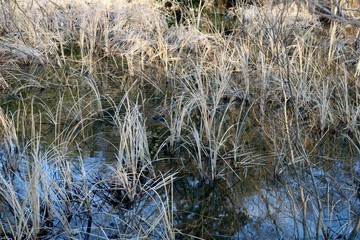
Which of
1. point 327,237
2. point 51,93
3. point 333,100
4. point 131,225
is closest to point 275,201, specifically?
point 327,237

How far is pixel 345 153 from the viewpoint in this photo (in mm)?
4055

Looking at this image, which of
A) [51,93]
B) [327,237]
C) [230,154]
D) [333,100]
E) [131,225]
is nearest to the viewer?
[327,237]

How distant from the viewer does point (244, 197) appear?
3.39 metres

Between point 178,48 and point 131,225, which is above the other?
point 178,48

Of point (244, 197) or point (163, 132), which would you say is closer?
point (244, 197)

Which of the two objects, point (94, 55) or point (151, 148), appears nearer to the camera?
point (151, 148)

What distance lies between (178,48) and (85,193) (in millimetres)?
4001

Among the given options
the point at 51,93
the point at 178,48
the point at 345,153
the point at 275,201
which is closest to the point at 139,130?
the point at 275,201

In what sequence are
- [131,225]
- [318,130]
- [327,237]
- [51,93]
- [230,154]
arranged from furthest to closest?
[51,93]
[318,130]
[230,154]
[131,225]
[327,237]

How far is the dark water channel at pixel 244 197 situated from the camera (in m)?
2.95

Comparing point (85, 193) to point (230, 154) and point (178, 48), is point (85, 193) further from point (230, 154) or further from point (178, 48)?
point (178, 48)

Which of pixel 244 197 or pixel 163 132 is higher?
pixel 163 132

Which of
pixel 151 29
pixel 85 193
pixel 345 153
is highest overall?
pixel 151 29

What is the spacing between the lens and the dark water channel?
9.69 ft
